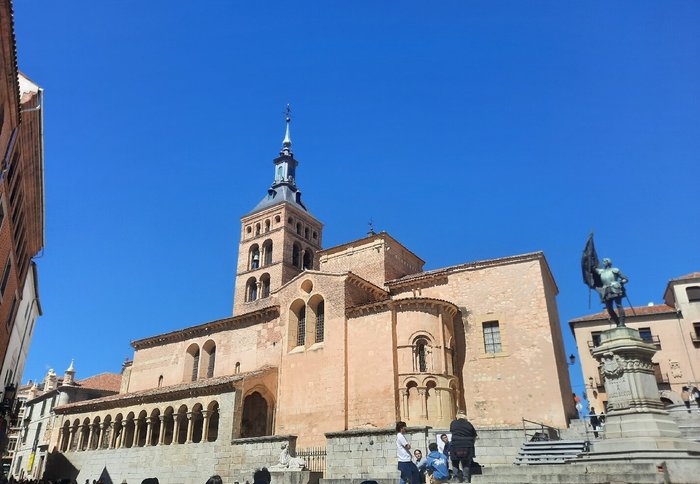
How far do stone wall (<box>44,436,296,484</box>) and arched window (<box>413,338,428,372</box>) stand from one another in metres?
6.41

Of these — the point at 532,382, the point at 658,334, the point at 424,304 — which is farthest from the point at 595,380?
the point at 424,304

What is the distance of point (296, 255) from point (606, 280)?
104 ft

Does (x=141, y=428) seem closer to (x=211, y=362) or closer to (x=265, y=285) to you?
(x=211, y=362)

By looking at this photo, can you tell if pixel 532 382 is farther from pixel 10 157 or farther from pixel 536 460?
pixel 10 157

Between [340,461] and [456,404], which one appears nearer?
[340,461]

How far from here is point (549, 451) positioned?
45.1 feet

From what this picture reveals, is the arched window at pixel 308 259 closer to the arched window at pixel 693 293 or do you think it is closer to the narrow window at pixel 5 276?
the narrow window at pixel 5 276

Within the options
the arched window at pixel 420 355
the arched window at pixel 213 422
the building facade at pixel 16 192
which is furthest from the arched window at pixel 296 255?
the arched window at pixel 420 355

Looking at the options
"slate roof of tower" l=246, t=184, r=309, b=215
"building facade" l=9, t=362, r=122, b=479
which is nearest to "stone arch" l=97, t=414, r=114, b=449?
"building facade" l=9, t=362, r=122, b=479

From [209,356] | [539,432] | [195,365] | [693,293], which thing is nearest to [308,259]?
[209,356]

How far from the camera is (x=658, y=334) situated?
3519 centimetres

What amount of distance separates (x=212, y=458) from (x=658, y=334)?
101 feet

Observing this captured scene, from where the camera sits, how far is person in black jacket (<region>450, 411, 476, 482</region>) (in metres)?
11.5

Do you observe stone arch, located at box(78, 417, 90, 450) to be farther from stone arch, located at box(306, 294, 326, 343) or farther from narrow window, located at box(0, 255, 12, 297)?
stone arch, located at box(306, 294, 326, 343)
